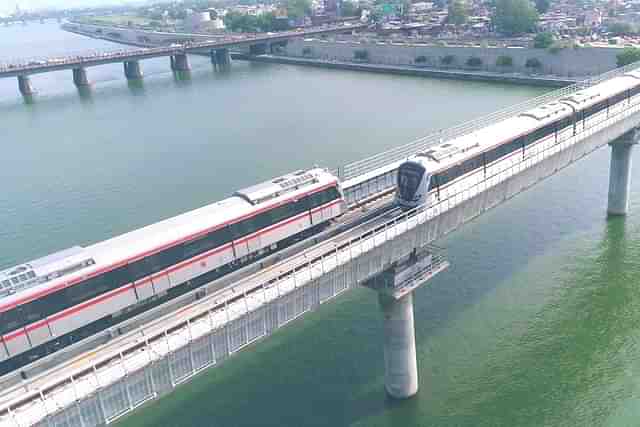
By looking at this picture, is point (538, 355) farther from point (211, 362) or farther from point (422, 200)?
point (211, 362)

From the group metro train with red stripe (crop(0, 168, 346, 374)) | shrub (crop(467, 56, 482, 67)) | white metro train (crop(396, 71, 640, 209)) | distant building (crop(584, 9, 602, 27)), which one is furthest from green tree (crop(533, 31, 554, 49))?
metro train with red stripe (crop(0, 168, 346, 374))

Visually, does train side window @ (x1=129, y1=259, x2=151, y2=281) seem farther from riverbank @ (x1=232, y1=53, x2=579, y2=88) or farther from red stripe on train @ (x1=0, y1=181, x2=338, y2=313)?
riverbank @ (x1=232, y1=53, x2=579, y2=88)

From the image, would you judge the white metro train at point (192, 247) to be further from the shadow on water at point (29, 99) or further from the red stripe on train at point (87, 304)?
the shadow on water at point (29, 99)

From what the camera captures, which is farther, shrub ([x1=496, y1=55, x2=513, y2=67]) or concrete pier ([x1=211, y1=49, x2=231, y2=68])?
concrete pier ([x1=211, y1=49, x2=231, y2=68])

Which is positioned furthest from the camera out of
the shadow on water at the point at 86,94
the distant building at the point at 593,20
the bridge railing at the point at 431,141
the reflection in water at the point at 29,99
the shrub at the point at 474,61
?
the distant building at the point at 593,20

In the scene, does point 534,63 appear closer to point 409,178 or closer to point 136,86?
point 136,86

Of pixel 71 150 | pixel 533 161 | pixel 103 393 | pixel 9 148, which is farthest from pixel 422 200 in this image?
pixel 9 148

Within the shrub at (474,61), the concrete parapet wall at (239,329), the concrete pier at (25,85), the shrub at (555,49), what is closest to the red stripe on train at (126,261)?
the concrete parapet wall at (239,329)
